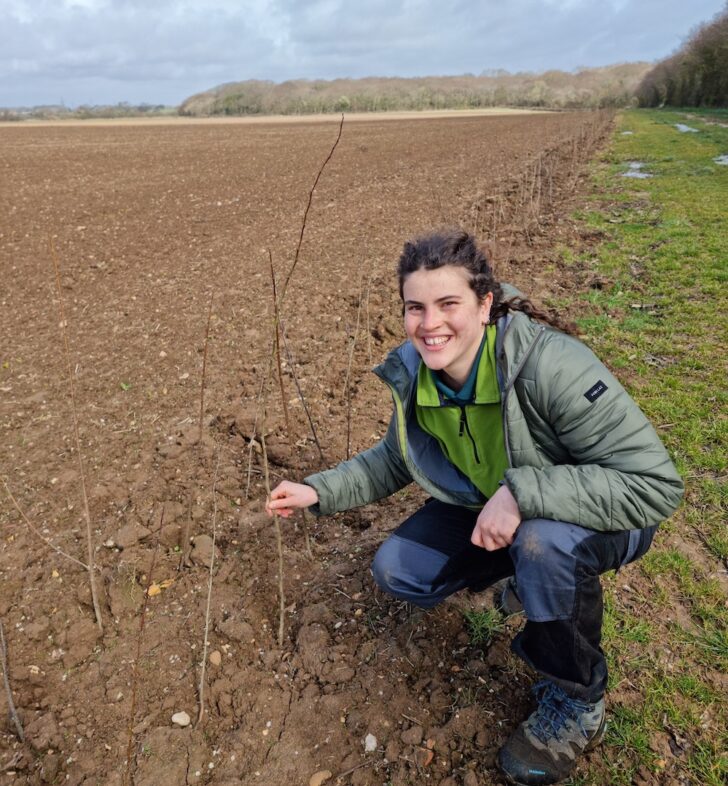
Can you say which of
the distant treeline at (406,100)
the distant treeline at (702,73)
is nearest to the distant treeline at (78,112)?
the distant treeline at (406,100)

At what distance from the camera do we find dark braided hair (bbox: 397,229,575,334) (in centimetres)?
→ 199

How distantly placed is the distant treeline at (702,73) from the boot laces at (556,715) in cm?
5616

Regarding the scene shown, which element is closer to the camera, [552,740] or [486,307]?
[552,740]

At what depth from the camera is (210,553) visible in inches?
117

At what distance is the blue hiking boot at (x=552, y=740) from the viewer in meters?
1.88

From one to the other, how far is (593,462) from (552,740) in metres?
0.90

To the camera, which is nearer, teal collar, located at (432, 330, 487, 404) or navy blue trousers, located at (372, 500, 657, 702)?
navy blue trousers, located at (372, 500, 657, 702)

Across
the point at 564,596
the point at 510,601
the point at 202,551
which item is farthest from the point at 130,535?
the point at 564,596

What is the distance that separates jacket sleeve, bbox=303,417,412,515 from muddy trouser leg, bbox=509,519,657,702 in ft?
2.18

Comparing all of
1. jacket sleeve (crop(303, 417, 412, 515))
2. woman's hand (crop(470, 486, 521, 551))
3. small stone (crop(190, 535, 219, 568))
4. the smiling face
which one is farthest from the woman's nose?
small stone (crop(190, 535, 219, 568))

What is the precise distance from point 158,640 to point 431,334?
175 cm

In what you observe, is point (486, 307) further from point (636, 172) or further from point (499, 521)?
point (636, 172)

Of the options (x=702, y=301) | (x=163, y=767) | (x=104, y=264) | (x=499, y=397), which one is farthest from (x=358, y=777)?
(x=104, y=264)

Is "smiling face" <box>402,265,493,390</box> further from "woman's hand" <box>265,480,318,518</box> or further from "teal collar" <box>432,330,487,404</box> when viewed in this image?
"woman's hand" <box>265,480,318,518</box>
